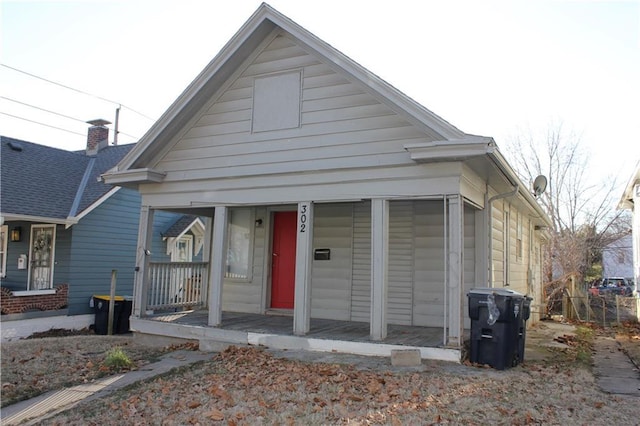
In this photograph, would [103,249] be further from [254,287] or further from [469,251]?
[469,251]

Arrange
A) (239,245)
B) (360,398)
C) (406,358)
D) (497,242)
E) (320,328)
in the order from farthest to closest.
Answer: (239,245) → (497,242) → (320,328) → (406,358) → (360,398)

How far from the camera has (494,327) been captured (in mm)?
6977

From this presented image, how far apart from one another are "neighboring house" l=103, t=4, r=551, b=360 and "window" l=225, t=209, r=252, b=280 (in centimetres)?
3

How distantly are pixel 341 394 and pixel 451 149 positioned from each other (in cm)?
363

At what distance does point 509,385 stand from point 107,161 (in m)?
15.8

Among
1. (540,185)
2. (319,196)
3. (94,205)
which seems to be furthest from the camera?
(94,205)

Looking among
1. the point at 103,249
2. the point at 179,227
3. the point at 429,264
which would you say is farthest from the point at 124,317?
the point at 429,264

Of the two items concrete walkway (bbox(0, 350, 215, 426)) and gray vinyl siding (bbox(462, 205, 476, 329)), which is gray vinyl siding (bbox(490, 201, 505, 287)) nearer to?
gray vinyl siding (bbox(462, 205, 476, 329))

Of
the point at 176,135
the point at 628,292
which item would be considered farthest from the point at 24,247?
the point at 628,292

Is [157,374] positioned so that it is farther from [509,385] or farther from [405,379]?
[509,385]

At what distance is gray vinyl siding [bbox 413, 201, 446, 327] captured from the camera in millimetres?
9578

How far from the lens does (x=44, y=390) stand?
22.0 feet

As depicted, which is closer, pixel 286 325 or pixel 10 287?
pixel 286 325

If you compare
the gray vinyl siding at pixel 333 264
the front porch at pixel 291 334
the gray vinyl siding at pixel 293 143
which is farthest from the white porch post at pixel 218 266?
the gray vinyl siding at pixel 333 264
